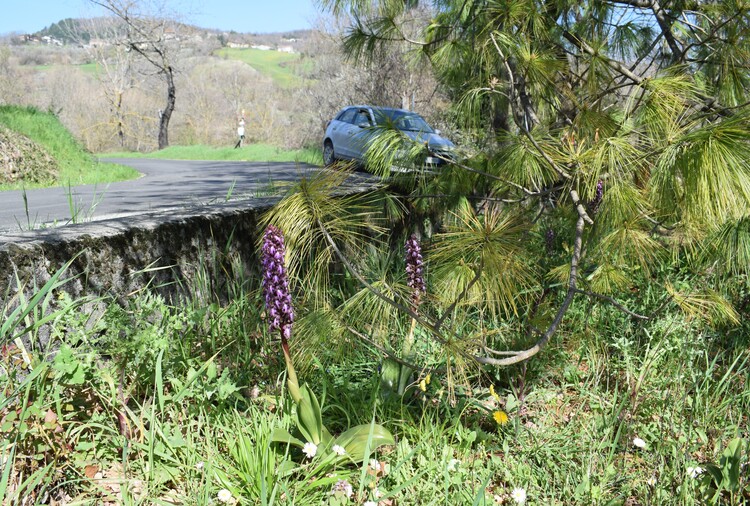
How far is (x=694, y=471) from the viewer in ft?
6.32

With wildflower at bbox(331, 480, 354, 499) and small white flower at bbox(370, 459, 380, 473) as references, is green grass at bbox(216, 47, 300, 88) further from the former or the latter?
wildflower at bbox(331, 480, 354, 499)

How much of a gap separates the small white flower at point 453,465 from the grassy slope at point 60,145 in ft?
30.7

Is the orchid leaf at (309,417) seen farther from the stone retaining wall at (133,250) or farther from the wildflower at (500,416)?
the stone retaining wall at (133,250)

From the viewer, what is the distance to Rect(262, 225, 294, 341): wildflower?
1.77m

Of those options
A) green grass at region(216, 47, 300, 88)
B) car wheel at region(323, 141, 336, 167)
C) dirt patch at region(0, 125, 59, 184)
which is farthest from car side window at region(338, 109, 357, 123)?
green grass at region(216, 47, 300, 88)

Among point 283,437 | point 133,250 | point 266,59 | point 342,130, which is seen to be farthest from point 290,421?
point 266,59

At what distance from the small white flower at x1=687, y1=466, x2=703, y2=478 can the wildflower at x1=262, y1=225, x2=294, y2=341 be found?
1345 mm

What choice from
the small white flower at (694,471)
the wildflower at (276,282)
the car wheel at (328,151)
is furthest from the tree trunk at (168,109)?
the small white flower at (694,471)

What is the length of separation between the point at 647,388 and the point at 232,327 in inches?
72.5

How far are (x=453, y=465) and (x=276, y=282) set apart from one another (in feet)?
2.87

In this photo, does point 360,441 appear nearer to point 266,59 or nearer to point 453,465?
point 453,465

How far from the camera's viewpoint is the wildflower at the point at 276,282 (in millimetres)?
1766

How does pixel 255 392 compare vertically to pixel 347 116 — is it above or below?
below

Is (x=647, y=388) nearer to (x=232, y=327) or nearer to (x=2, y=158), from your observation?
(x=232, y=327)
